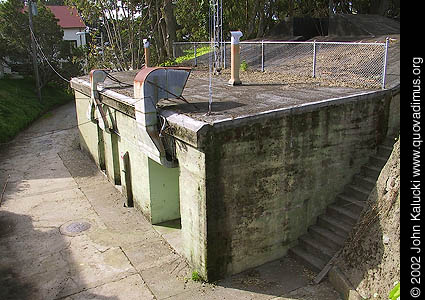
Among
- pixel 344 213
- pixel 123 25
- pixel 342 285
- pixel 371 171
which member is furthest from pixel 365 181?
pixel 123 25

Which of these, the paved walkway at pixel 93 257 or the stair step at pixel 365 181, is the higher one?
the stair step at pixel 365 181

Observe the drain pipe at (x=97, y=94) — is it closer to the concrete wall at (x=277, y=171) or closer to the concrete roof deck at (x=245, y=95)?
the concrete roof deck at (x=245, y=95)

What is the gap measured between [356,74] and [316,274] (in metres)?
6.79

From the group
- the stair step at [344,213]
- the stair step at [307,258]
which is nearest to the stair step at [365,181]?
the stair step at [344,213]

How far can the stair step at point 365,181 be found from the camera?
10.2 m

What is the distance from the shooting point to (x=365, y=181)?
10320 millimetres

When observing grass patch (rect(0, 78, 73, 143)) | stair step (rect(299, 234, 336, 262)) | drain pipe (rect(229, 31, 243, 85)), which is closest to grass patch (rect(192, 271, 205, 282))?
stair step (rect(299, 234, 336, 262))

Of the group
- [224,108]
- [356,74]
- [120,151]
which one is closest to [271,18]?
[356,74]

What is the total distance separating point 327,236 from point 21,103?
2596 centimetres

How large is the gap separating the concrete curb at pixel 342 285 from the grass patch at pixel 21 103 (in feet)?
63.3

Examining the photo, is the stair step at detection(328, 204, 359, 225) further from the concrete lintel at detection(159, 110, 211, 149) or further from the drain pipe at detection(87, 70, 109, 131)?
the drain pipe at detection(87, 70, 109, 131)

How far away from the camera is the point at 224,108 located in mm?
9609

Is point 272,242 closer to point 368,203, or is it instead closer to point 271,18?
point 368,203

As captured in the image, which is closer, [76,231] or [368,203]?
[368,203]
